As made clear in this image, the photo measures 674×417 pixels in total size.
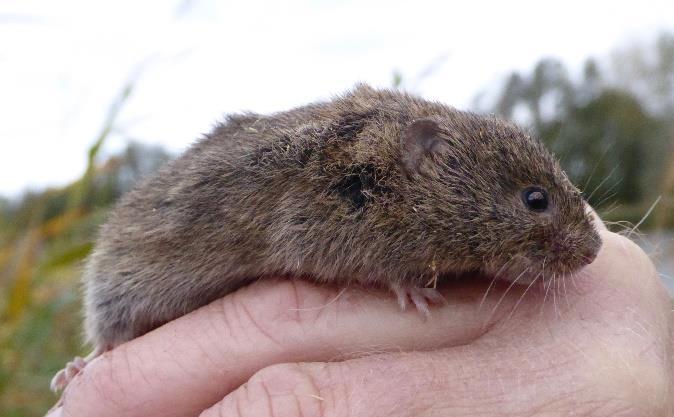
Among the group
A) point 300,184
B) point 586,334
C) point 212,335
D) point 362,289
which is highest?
point 300,184

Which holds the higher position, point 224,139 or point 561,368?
point 224,139

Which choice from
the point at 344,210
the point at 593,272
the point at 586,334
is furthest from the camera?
the point at 593,272

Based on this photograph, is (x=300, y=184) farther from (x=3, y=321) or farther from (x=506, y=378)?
(x=3, y=321)

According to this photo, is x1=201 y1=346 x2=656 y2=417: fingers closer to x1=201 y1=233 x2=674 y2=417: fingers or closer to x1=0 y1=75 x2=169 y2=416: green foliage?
x1=201 y1=233 x2=674 y2=417: fingers

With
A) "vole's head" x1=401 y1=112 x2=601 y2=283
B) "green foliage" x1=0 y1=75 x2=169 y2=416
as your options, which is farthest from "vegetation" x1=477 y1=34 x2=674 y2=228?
"green foliage" x1=0 y1=75 x2=169 y2=416

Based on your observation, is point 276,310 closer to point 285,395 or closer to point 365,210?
point 285,395

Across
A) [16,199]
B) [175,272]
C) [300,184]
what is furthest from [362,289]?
[16,199]
